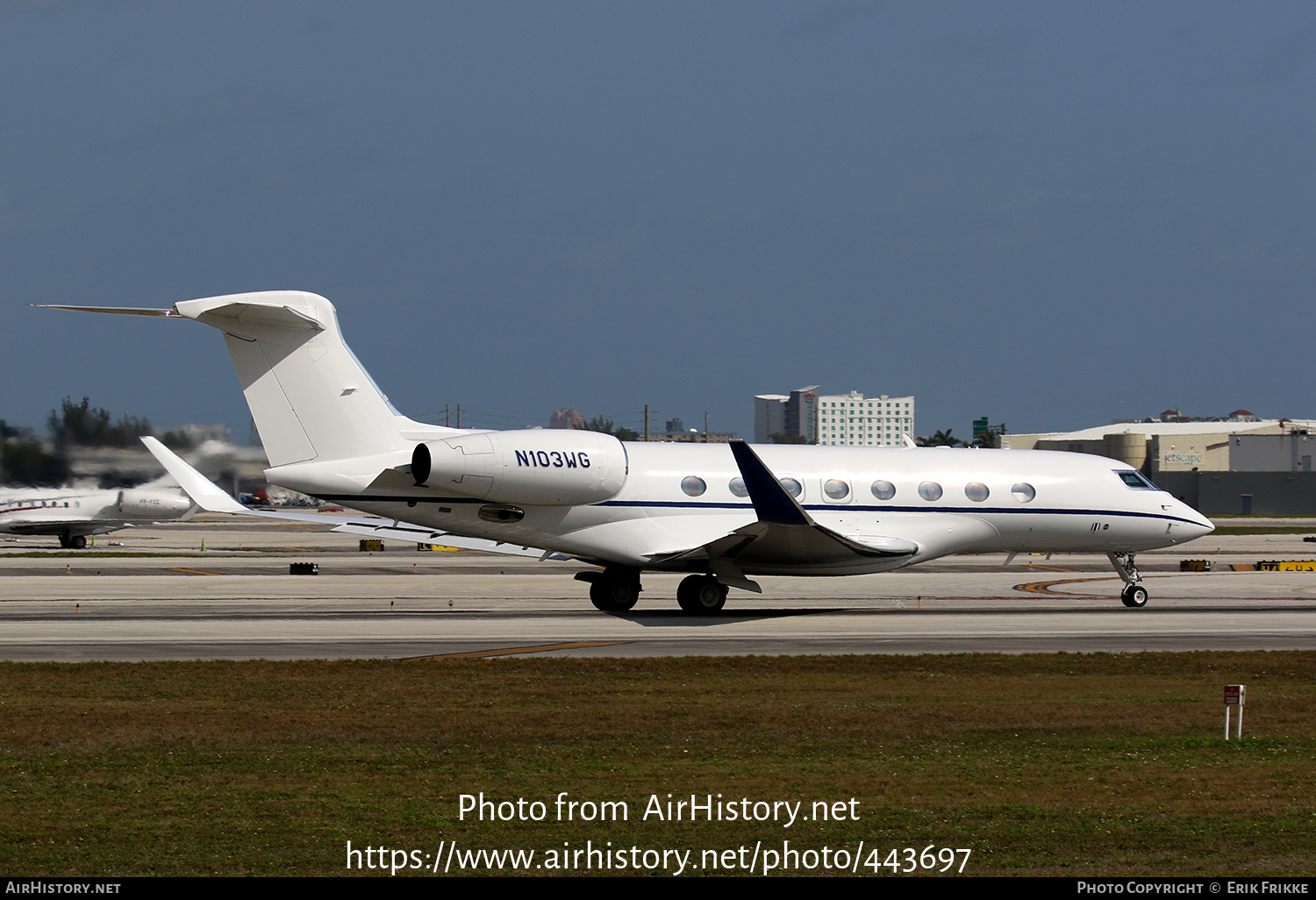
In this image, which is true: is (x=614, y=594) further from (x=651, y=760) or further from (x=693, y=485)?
(x=651, y=760)

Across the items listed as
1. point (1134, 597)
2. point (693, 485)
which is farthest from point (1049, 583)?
point (693, 485)

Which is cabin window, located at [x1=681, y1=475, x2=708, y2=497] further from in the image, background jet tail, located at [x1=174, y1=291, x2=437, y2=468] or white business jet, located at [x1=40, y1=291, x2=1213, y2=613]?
background jet tail, located at [x1=174, y1=291, x2=437, y2=468]

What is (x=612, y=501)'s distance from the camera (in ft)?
77.0

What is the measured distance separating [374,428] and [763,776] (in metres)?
14.0

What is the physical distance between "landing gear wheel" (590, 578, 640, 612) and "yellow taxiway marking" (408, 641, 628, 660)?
512 centimetres

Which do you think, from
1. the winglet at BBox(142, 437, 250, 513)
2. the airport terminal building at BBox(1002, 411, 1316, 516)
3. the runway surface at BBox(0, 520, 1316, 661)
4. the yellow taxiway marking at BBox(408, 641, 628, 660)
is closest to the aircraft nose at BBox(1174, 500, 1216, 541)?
the runway surface at BBox(0, 520, 1316, 661)

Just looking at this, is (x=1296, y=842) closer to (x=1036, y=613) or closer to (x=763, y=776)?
(x=763, y=776)

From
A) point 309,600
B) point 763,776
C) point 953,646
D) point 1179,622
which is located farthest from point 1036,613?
point 763,776

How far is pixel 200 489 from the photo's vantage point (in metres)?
26.6

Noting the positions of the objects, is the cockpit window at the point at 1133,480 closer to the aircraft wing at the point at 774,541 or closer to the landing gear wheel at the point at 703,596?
the aircraft wing at the point at 774,541

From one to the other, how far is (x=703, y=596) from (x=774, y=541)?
1916 millimetres

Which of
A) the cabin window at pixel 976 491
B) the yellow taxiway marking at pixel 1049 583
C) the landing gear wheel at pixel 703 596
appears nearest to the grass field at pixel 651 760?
the landing gear wheel at pixel 703 596

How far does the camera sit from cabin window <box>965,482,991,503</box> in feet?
85.7

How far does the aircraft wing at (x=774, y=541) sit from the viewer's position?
866 inches
